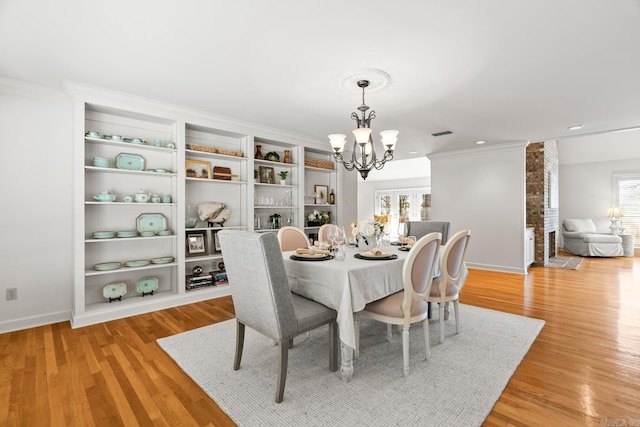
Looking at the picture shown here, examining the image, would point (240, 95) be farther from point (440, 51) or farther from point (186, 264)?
point (186, 264)

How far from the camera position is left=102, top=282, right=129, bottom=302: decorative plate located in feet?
10.9

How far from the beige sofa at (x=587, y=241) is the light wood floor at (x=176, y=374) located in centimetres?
443

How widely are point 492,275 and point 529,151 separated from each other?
2.76m

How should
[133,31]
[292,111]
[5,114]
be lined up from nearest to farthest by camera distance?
[133,31] < [5,114] < [292,111]

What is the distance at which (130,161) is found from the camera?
352 centimetres

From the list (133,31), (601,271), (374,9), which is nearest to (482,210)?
(601,271)

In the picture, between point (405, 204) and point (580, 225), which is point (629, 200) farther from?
point (405, 204)

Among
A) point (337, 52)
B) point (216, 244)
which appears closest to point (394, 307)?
point (337, 52)

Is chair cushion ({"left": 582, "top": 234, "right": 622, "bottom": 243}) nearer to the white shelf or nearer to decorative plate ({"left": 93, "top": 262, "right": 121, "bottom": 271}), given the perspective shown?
the white shelf

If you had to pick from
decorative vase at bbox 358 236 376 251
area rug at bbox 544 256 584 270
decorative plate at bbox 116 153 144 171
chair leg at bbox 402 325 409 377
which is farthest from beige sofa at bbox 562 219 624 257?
decorative plate at bbox 116 153 144 171

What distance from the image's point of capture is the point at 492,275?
17.4ft

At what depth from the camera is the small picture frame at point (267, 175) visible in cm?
470

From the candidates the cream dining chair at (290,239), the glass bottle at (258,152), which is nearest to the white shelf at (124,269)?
the cream dining chair at (290,239)

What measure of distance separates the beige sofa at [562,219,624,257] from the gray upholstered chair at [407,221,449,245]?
5.84 metres
